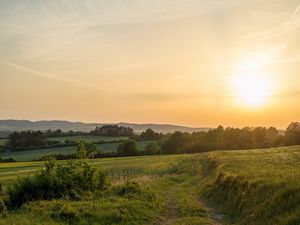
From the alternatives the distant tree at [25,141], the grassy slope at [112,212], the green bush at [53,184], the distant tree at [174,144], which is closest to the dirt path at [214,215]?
the grassy slope at [112,212]

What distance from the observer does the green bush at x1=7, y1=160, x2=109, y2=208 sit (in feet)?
81.6

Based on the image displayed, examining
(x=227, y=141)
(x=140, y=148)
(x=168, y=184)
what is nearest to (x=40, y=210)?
(x=168, y=184)

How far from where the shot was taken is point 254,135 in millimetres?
134375

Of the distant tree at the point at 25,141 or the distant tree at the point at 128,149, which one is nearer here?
the distant tree at the point at 128,149

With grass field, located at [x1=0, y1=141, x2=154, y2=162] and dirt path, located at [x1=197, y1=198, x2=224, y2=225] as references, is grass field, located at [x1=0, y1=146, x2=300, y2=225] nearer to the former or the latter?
dirt path, located at [x1=197, y1=198, x2=224, y2=225]

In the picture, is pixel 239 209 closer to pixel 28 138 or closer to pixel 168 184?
pixel 168 184

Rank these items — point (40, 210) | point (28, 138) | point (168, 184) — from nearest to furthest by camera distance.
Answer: point (40, 210) < point (168, 184) < point (28, 138)

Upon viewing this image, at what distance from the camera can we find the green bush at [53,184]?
979 inches

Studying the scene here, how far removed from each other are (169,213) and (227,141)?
370 ft

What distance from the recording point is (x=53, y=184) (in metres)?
25.9

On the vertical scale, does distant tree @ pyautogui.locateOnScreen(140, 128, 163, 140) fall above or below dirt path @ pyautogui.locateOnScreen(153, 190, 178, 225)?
above

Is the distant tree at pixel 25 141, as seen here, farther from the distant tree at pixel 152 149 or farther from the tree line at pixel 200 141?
the distant tree at pixel 152 149

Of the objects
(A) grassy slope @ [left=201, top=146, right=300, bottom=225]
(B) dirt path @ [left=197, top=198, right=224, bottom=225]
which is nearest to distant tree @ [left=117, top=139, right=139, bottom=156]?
(A) grassy slope @ [left=201, top=146, right=300, bottom=225]

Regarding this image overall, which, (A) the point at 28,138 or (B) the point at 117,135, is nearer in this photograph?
(A) the point at 28,138
